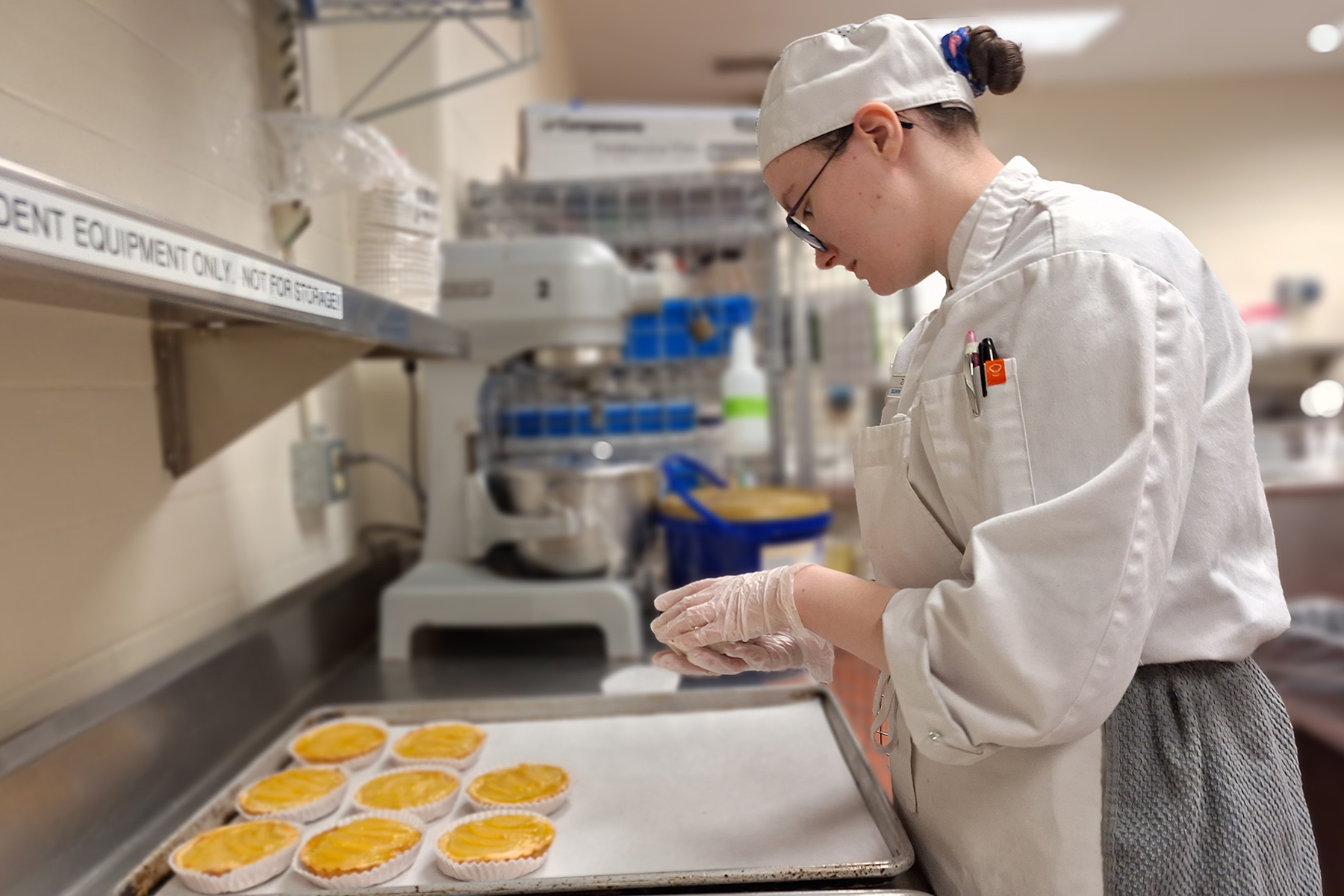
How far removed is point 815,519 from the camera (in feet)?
5.36

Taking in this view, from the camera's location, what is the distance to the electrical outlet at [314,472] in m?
1.60

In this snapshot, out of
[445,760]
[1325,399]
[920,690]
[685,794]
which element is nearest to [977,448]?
[920,690]

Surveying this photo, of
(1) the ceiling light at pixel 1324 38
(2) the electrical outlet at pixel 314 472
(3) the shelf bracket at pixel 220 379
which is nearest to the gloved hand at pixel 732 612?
(3) the shelf bracket at pixel 220 379

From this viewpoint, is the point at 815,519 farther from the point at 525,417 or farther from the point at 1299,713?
the point at 1299,713

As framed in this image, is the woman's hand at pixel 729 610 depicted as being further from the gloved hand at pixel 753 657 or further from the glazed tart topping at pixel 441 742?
the glazed tart topping at pixel 441 742

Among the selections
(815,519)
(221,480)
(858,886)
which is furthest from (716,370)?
(858,886)

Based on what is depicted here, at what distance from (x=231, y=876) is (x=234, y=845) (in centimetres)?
6

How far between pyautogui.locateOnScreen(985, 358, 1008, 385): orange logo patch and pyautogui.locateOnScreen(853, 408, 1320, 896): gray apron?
9cm

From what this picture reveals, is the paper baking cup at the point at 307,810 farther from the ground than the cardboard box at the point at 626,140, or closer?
closer

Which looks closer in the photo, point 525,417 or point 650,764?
point 650,764

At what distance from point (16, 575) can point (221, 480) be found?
0.45 m

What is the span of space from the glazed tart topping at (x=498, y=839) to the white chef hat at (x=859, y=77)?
28.3 inches

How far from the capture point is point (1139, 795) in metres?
0.67

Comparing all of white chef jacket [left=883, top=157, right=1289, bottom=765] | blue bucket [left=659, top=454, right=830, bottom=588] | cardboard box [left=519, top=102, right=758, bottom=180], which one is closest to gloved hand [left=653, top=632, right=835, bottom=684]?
white chef jacket [left=883, top=157, right=1289, bottom=765]
